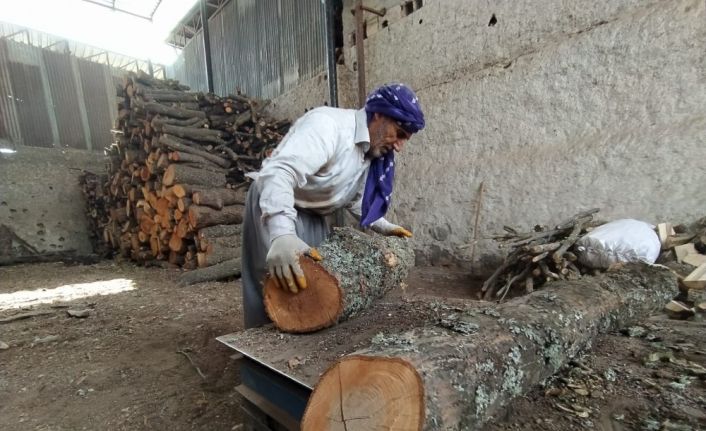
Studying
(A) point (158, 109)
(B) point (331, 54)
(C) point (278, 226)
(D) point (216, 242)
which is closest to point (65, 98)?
(A) point (158, 109)

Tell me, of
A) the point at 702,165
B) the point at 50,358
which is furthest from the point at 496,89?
the point at 50,358

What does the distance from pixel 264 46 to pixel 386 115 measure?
663 centimetres

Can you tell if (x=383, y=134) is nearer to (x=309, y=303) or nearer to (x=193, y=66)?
(x=309, y=303)

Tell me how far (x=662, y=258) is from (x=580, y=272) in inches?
23.3

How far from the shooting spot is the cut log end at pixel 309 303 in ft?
4.97

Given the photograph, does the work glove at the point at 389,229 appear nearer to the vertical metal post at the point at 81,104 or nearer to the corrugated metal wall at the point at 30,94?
the corrugated metal wall at the point at 30,94

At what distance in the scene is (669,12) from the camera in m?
2.82

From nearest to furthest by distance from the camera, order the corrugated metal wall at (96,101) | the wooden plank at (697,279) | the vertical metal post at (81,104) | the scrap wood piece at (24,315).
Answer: the wooden plank at (697,279) → the scrap wood piece at (24,315) → the vertical metal post at (81,104) → the corrugated metal wall at (96,101)

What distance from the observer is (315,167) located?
1625 mm

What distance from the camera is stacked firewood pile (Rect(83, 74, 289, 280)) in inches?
198

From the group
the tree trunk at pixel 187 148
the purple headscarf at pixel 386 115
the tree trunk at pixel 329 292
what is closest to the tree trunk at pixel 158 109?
the tree trunk at pixel 187 148

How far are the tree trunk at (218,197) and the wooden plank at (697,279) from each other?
500 centimetres

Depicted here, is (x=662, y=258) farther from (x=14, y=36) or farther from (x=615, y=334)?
(x=14, y=36)

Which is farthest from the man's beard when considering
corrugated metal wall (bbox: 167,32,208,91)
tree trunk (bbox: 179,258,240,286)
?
corrugated metal wall (bbox: 167,32,208,91)
